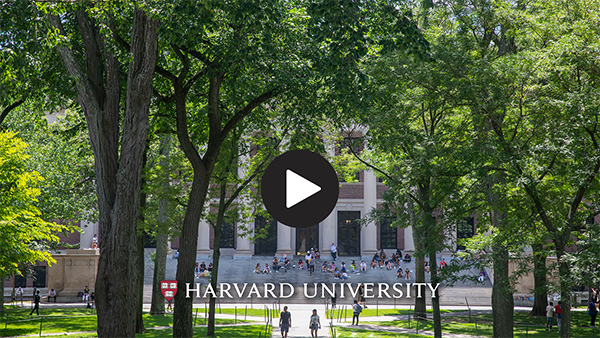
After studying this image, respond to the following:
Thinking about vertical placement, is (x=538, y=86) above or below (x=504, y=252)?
above

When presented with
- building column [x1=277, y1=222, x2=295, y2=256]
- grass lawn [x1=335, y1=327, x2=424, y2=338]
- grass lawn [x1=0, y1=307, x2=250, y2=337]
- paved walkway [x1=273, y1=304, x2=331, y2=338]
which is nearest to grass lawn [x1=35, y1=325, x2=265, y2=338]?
paved walkway [x1=273, y1=304, x2=331, y2=338]

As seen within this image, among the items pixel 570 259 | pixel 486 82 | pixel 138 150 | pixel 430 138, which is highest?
pixel 486 82

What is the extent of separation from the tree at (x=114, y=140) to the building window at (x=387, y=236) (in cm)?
4127

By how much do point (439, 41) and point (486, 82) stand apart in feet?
6.16

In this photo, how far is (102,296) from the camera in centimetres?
1003

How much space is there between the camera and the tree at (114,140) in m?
10.1

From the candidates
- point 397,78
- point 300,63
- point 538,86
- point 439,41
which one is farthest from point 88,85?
point 538,86

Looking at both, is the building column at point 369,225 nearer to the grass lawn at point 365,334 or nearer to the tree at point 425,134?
the grass lawn at point 365,334

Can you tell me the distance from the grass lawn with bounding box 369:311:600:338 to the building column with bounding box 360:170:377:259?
20.6m

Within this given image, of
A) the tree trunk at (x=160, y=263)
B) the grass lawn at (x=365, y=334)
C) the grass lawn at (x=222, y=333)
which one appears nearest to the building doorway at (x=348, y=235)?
the tree trunk at (x=160, y=263)

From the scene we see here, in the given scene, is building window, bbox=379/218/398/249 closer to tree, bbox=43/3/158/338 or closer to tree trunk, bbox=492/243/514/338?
tree trunk, bbox=492/243/514/338

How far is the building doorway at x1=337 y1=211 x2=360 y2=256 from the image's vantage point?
5028cm

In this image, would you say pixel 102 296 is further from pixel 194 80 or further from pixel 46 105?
pixel 46 105

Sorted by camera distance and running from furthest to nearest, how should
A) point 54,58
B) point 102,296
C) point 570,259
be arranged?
1. point 54,58
2. point 570,259
3. point 102,296
